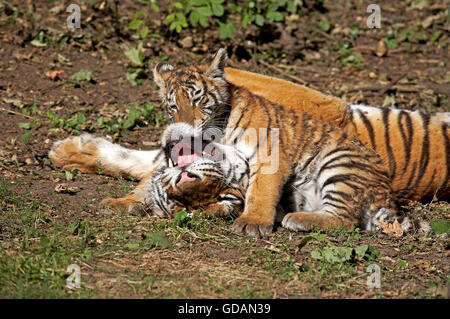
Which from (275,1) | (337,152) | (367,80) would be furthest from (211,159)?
(275,1)

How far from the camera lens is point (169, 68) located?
5.34 metres

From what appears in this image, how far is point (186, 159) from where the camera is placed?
4656mm

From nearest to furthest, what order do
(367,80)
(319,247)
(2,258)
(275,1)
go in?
(2,258) < (319,247) < (367,80) < (275,1)

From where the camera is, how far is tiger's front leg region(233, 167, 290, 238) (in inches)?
164

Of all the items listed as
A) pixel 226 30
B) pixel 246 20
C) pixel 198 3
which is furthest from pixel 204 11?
pixel 246 20

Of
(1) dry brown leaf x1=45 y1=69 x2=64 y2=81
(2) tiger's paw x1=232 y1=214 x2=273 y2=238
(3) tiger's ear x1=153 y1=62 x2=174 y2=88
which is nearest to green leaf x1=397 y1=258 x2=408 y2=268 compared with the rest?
(2) tiger's paw x1=232 y1=214 x2=273 y2=238

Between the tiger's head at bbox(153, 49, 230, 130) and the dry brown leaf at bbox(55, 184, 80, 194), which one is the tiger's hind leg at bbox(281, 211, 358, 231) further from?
the dry brown leaf at bbox(55, 184, 80, 194)

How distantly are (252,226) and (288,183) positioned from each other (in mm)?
739

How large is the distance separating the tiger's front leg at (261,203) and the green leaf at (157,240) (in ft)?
1.74

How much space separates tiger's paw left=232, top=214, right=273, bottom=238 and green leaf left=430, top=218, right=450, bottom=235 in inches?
48.0

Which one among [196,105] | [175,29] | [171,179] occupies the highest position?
[175,29]

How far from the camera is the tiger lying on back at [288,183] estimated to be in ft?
→ 14.4
